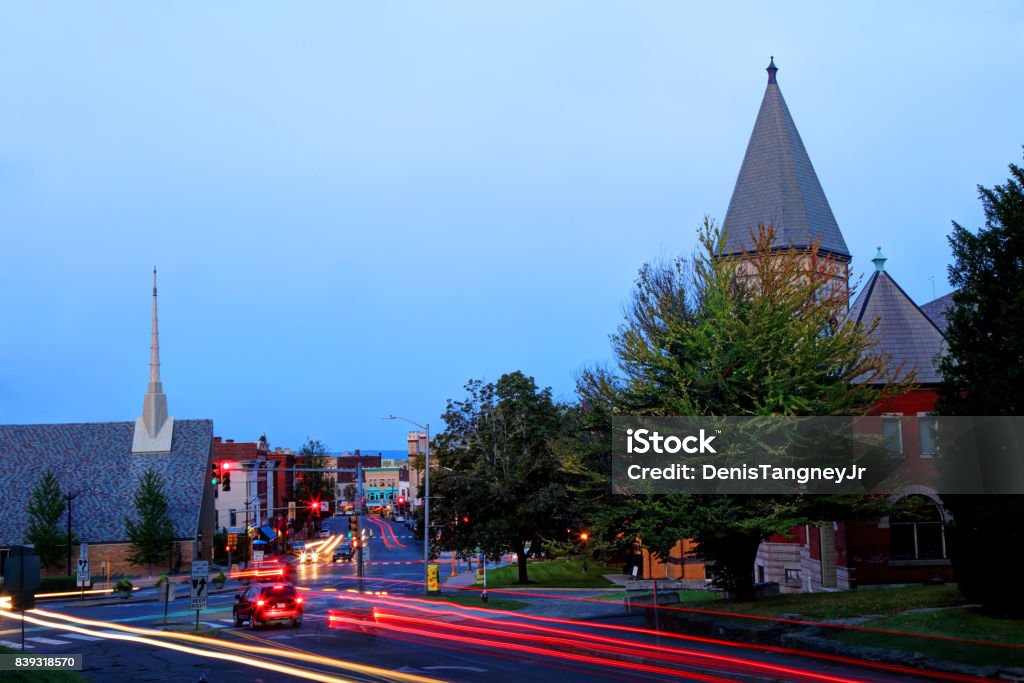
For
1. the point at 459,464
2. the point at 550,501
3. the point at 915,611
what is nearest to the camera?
the point at 915,611

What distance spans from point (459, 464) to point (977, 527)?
32498 mm

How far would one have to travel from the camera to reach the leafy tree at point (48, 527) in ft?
228

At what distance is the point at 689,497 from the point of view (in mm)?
30703

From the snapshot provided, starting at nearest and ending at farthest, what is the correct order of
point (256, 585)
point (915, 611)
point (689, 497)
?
point (915, 611) → point (689, 497) → point (256, 585)

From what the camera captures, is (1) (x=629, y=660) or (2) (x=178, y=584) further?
(2) (x=178, y=584)

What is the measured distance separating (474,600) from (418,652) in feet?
63.5

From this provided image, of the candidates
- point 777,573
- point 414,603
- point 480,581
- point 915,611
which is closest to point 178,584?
point 480,581

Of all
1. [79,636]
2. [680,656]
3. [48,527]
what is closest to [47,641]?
[79,636]

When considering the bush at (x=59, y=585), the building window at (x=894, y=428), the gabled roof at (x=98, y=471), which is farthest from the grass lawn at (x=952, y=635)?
the gabled roof at (x=98, y=471)

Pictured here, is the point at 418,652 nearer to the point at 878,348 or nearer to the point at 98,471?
the point at 878,348

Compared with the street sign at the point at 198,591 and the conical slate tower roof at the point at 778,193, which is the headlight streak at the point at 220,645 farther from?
the conical slate tower roof at the point at 778,193

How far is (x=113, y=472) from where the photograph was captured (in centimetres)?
8044

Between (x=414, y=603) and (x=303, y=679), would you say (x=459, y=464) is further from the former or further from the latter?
(x=303, y=679)

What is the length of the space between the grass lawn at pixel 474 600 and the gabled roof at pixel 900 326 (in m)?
19.8
